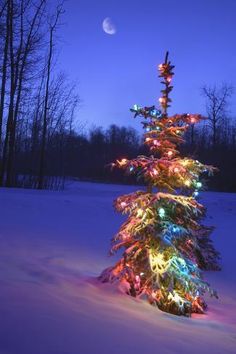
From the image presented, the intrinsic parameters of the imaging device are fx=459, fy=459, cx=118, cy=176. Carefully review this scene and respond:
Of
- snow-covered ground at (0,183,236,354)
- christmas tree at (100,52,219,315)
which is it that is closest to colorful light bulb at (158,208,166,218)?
christmas tree at (100,52,219,315)

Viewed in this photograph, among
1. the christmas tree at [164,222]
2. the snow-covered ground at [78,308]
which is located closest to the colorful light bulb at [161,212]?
the christmas tree at [164,222]

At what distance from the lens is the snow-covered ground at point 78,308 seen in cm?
445

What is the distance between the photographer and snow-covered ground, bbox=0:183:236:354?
14.6ft

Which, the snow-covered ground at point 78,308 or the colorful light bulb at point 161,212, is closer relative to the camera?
the snow-covered ground at point 78,308

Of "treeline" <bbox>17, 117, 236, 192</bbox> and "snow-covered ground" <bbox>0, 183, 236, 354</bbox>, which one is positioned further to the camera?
"treeline" <bbox>17, 117, 236, 192</bbox>

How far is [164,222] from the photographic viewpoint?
6.96m

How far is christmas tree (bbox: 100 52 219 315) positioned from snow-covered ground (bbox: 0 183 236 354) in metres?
0.30

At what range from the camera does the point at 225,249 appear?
14703 mm

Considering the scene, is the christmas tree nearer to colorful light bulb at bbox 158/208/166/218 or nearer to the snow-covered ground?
colorful light bulb at bbox 158/208/166/218

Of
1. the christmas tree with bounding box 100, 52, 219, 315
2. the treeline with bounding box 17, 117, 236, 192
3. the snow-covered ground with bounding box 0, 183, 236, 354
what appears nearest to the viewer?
the snow-covered ground with bounding box 0, 183, 236, 354

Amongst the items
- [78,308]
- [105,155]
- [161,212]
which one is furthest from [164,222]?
[105,155]

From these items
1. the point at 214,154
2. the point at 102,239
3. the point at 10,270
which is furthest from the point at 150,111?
the point at 214,154

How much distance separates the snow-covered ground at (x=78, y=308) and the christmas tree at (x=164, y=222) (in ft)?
0.99

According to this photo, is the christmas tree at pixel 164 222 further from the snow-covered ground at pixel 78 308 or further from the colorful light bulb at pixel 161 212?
the snow-covered ground at pixel 78 308
